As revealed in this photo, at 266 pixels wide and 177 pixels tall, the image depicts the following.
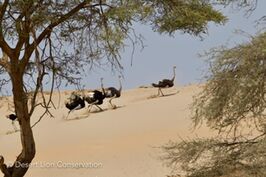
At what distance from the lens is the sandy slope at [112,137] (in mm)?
17734

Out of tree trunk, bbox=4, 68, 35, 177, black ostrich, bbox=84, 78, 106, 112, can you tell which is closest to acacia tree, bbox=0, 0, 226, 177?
tree trunk, bbox=4, 68, 35, 177

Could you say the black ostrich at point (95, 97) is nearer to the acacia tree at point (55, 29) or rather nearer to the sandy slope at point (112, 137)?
the sandy slope at point (112, 137)

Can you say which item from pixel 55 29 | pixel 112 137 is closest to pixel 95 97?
pixel 112 137

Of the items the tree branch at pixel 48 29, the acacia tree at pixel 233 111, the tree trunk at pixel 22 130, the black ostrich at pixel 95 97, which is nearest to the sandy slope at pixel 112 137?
the black ostrich at pixel 95 97

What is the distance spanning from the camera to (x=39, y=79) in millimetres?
10289

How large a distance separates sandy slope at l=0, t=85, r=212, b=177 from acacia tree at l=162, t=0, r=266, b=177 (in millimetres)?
3761

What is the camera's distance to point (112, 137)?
27.4 m

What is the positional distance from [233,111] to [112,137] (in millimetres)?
16852

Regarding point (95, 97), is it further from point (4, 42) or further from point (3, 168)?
point (4, 42)

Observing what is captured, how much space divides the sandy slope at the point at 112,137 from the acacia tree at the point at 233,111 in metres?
3.76

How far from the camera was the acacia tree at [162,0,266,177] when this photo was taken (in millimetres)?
10086

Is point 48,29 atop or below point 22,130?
atop

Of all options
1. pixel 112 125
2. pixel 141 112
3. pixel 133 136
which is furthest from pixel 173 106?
pixel 133 136

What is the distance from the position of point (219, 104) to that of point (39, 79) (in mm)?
3138
